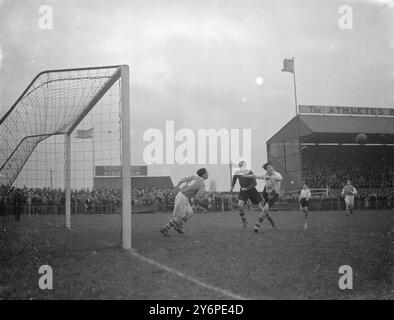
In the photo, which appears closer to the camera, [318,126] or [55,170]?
[55,170]

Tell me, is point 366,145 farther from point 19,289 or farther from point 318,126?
point 19,289

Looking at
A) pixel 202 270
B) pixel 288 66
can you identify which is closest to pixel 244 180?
pixel 202 270

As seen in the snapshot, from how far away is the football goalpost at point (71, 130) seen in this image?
29.3ft

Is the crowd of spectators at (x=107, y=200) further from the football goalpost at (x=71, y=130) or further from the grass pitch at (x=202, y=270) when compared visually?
the grass pitch at (x=202, y=270)

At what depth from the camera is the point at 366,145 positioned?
46.8m

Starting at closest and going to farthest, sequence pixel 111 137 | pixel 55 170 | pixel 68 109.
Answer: pixel 111 137, pixel 68 109, pixel 55 170

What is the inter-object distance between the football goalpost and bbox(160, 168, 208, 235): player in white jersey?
68.9 inches

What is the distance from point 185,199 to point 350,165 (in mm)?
39212

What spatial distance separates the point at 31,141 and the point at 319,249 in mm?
12181

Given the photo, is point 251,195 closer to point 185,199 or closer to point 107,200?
point 185,199

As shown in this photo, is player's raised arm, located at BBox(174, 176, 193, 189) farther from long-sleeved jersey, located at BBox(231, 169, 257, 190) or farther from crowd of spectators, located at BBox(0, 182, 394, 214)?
crowd of spectators, located at BBox(0, 182, 394, 214)

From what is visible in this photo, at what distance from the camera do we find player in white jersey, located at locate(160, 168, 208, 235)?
10948 millimetres

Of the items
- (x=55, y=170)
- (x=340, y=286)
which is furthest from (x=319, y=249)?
(x=55, y=170)

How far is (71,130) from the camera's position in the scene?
1434 cm
